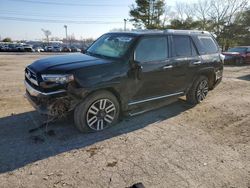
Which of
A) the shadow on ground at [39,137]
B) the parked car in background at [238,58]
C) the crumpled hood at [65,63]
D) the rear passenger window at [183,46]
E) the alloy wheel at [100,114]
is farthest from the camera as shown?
the parked car in background at [238,58]

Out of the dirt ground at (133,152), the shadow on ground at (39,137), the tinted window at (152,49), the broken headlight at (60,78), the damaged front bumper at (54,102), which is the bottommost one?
the dirt ground at (133,152)

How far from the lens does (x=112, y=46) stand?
16.8ft

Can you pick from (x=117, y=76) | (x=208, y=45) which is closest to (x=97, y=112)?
(x=117, y=76)

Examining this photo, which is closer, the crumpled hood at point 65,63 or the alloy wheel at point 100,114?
the crumpled hood at point 65,63

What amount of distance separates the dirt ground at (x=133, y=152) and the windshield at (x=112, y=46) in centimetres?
148

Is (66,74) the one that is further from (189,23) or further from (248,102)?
(189,23)

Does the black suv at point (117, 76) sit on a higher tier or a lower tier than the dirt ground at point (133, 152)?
higher

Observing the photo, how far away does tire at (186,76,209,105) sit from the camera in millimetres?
6316

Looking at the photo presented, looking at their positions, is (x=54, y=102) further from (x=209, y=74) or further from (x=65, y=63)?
(x=209, y=74)

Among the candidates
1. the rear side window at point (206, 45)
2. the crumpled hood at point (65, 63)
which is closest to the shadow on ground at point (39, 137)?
the crumpled hood at point (65, 63)

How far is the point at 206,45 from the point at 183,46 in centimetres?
110

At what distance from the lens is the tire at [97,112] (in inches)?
167

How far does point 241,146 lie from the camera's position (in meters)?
4.23

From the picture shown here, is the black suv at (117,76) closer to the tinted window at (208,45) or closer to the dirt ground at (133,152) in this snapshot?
the tinted window at (208,45)
